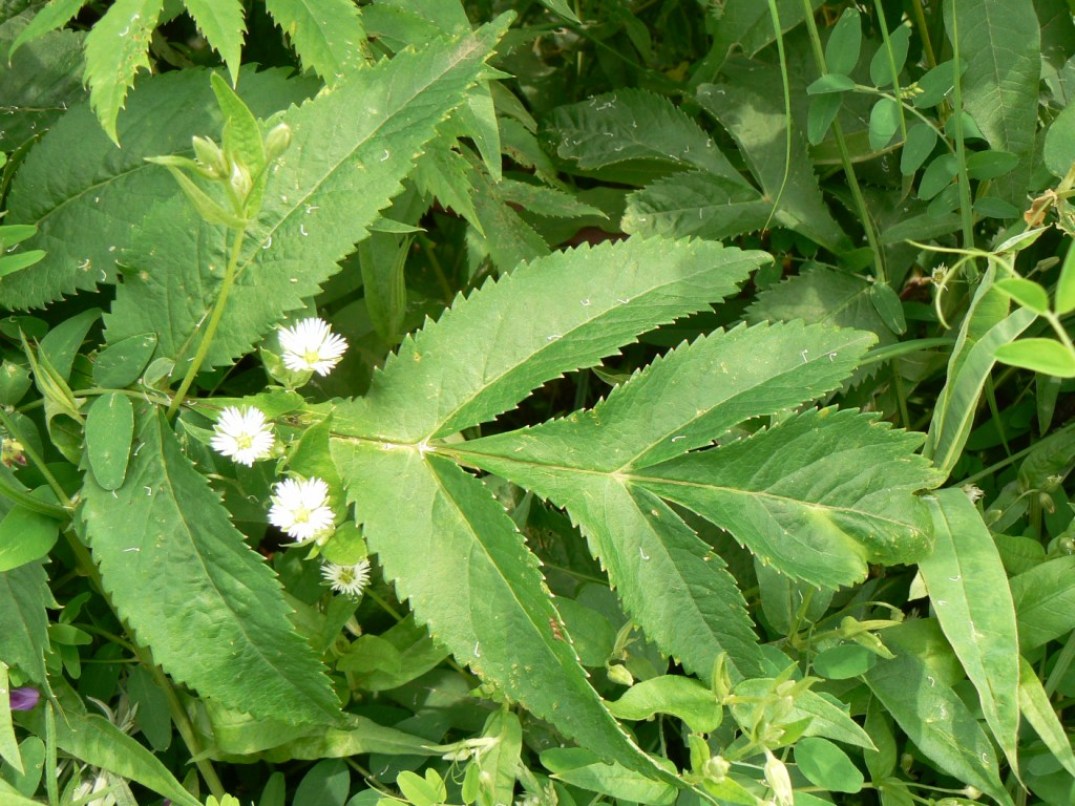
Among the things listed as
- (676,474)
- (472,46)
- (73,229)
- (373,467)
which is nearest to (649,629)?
(676,474)

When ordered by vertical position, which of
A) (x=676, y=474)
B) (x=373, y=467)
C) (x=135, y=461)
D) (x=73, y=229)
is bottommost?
(x=676, y=474)

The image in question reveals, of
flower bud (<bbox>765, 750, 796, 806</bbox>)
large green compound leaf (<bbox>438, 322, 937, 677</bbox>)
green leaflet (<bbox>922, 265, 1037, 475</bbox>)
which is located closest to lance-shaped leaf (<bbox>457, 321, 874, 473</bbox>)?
large green compound leaf (<bbox>438, 322, 937, 677</bbox>)

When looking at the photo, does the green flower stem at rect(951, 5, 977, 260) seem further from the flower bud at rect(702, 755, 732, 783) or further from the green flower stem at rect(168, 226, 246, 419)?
the green flower stem at rect(168, 226, 246, 419)

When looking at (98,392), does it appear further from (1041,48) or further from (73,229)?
(1041,48)

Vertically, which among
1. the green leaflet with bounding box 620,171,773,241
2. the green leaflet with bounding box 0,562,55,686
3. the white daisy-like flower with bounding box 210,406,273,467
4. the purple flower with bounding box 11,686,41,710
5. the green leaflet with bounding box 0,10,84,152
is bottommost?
the purple flower with bounding box 11,686,41,710

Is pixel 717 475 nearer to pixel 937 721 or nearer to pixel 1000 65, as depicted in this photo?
pixel 937 721

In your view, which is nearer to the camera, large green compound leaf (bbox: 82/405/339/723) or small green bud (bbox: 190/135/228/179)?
small green bud (bbox: 190/135/228/179)
